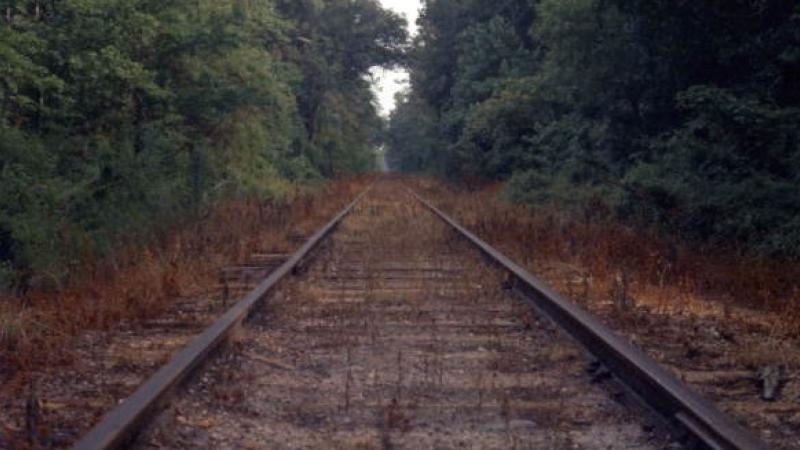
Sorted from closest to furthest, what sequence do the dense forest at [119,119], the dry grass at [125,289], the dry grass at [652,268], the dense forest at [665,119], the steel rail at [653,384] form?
the steel rail at [653,384] → the dry grass at [125,289] → the dry grass at [652,268] → the dense forest at [119,119] → the dense forest at [665,119]

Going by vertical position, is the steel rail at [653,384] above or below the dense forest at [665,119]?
below

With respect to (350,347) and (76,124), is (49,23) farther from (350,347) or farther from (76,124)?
(350,347)

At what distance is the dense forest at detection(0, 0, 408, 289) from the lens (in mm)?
12484

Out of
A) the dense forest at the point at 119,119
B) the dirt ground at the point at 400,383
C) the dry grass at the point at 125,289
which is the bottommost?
the dirt ground at the point at 400,383

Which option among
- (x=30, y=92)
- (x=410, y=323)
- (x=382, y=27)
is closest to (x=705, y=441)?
(x=410, y=323)

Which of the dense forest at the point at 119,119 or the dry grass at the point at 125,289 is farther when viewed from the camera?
the dense forest at the point at 119,119

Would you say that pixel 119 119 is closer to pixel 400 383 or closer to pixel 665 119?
pixel 665 119

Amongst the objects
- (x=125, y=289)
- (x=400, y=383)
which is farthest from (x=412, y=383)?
(x=125, y=289)

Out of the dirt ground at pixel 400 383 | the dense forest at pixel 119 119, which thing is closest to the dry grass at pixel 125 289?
the dense forest at pixel 119 119

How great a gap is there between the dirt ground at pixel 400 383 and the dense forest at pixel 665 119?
5.14 metres

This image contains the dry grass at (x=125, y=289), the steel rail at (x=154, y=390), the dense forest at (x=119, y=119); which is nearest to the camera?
the steel rail at (x=154, y=390)

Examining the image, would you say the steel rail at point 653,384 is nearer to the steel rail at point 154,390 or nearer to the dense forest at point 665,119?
the steel rail at point 154,390

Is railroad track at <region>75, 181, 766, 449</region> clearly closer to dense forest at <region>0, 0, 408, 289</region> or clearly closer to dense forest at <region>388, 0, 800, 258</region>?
dense forest at <region>0, 0, 408, 289</region>

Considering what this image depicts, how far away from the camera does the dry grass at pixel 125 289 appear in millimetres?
6310
